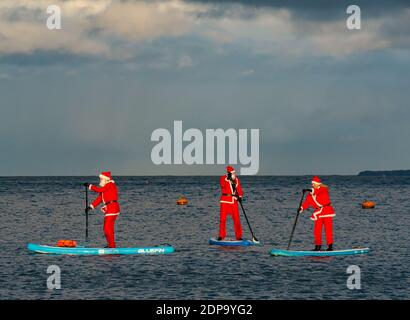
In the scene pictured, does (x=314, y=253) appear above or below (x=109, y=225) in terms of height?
below

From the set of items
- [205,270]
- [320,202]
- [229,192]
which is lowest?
[205,270]

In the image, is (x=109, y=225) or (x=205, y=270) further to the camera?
(x=109, y=225)

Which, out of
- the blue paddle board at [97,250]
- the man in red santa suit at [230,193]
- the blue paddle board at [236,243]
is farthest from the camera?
the blue paddle board at [236,243]

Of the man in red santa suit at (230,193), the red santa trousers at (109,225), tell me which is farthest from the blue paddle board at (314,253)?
the red santa trousers at (109,225)

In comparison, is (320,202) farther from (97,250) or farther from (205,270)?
(97,250)

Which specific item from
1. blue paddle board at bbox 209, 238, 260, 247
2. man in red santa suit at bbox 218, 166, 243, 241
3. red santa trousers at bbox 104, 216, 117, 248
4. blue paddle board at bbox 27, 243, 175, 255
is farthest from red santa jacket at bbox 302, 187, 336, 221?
red santa trousers at bbox 104, 216, 117, 248

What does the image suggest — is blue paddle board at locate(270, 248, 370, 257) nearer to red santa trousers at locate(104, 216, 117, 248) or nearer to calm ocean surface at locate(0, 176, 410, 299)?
calm ocean surface at locate(0, 176, 410, 299)

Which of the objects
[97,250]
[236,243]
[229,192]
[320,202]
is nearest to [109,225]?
[97,250]

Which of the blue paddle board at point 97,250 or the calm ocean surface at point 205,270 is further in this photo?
the blue paddle board at point 97,250

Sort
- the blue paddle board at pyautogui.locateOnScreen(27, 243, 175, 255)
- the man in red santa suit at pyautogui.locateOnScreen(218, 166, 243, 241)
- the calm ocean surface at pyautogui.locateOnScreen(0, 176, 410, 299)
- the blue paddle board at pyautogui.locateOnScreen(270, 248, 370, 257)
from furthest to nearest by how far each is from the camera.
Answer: the man in red santa suit at pyautogui.locateOnScreen(218, 166, 243, 241) < the blue paddle board at pyautogui.locateOnScreen(27, 243, 175, 255) < the blue paddle board at pyautogui.locateOnScreen(270, 248, 370, 257) < the calm ocean surface at pyautogui.locateOnScreen(0, 176, 410, 299)

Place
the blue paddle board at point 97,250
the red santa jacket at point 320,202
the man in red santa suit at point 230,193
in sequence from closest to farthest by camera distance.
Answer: the red santa jacket at point 320,202
the blue paddle board at point 97,250
the man in red santa suit at point 230,193

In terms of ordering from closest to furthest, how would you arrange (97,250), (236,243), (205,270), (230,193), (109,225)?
(205,270), (109,225), (97,250), (230,193), (236,243)

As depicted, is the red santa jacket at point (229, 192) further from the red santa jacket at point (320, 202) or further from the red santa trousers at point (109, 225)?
the red santa trousers at point (109, 225)
